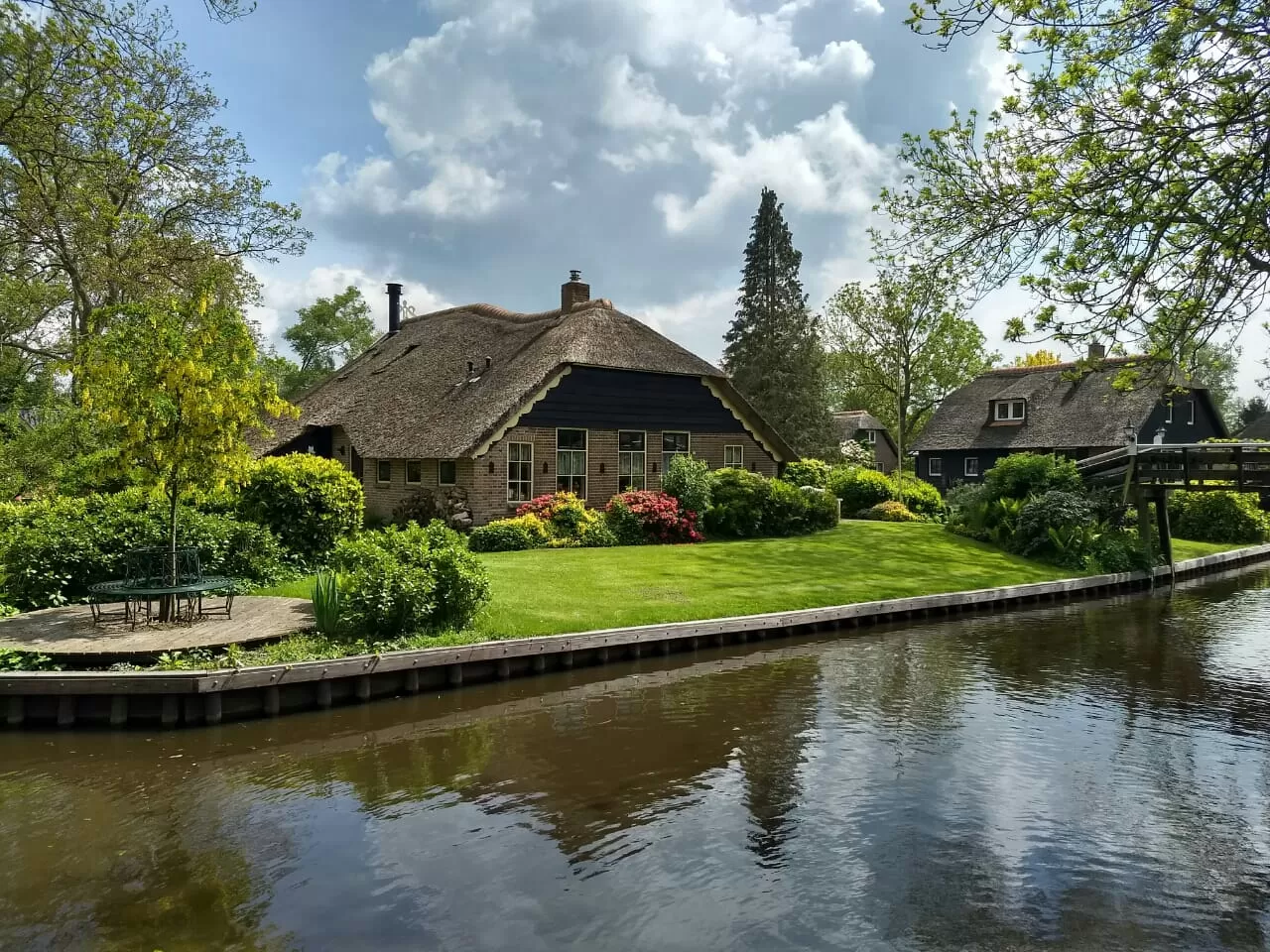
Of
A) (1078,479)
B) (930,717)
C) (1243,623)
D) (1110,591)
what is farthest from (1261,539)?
(930,717)

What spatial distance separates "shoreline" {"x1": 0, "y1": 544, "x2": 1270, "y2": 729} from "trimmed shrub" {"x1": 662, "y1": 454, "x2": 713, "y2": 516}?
806cm

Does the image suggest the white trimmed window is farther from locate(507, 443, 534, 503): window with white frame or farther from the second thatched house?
locate(507, 443, 534, 503): window with white frame

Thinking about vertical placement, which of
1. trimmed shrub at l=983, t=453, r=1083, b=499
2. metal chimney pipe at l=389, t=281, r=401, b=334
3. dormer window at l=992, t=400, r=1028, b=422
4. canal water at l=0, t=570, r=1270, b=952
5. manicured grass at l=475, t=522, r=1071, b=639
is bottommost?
canal water at l=0, t=570, r=1270, b=952

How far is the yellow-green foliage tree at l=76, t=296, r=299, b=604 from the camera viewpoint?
1041cm

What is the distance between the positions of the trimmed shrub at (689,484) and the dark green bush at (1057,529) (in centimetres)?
821

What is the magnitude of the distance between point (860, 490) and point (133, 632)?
78.9ft

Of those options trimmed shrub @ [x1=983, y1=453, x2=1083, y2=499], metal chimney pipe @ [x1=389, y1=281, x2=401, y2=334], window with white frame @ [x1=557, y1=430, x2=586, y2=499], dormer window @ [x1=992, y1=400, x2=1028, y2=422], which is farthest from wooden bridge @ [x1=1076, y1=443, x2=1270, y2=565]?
metal chimney pipe @ [x1=389, y1=281, x2=401, y2=334]

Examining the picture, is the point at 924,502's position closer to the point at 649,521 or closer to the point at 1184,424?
the point at 649,521

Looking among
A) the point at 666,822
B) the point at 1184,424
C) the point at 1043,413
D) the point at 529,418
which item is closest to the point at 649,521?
the point at 529,418

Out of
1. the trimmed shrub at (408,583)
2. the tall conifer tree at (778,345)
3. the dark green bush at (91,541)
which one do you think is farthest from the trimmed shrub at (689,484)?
the tall conifer tree at (778,345)

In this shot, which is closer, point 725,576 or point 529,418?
point 725,576

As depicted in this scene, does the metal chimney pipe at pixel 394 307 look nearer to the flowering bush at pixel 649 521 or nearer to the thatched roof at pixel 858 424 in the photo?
the flowering bush at pixel 649 521

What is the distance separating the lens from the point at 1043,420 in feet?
132

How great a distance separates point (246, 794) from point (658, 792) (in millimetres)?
3705
